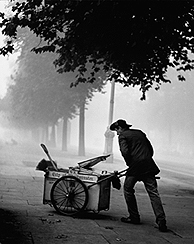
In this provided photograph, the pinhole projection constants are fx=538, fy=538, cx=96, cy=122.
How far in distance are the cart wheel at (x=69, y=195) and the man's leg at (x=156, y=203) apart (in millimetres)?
1195

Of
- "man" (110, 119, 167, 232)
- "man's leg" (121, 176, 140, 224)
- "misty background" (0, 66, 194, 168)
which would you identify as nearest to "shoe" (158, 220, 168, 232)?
"man" (110, 119, 167, 232)

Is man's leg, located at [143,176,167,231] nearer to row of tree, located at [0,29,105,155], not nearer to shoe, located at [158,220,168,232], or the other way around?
shoe, located at [158,220,168,232]

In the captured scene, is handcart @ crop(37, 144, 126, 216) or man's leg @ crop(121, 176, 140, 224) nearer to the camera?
man's leg @ crop(121, 176, 140, 224)

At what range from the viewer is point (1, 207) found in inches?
412

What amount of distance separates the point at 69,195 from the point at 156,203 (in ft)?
5.45

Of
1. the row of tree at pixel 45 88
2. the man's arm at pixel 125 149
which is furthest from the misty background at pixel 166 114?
the man's arm at pixel 125 149

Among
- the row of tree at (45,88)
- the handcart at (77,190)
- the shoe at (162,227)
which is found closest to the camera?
the shoe at (162,227)

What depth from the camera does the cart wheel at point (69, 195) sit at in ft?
31.9

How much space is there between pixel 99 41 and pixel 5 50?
265cm

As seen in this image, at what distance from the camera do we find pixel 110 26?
43.4 ft

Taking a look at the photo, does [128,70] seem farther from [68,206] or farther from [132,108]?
[132,108]

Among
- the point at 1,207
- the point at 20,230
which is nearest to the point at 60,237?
the point at 20,230

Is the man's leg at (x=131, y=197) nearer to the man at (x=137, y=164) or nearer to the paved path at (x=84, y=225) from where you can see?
the man at (x=137, y=164)

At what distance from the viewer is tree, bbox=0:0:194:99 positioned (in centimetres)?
1220
